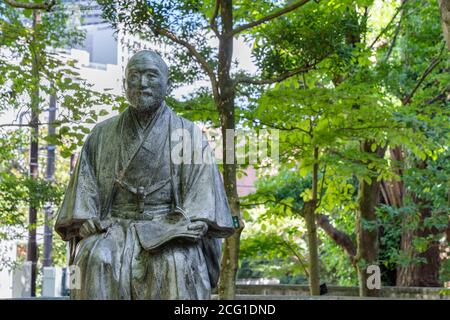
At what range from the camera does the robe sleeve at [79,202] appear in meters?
4.61

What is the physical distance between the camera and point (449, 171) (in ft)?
36.1

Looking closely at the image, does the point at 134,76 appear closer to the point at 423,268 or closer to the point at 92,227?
the point at 92,227

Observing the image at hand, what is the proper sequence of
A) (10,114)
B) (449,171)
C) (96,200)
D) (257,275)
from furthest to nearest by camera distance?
1. (257,275)
2. (10,114)
3. (449,171)
4. (96,200)

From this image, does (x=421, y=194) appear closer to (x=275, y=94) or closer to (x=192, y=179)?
(x=275, y=94)

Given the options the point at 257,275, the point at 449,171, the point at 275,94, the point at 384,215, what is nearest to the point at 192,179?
the point at 275,94

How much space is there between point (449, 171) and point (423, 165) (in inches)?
88.1

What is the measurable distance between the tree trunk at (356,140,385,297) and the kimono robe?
646 cm

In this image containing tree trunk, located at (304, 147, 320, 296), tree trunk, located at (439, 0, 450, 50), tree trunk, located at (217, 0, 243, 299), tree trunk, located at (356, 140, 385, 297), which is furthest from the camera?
tree trunk, located at (356, 140, 385, 297)

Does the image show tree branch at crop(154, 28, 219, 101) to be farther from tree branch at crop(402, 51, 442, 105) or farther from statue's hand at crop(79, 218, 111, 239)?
tree branch at crop(402, 51, 442, 105)

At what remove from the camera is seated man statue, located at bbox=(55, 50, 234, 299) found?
4.41 metres

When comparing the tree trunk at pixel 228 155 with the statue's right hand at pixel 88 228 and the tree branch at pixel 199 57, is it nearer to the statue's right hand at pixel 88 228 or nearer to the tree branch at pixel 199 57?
the tree branch at pixel 199 57

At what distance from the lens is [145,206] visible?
15.3 ft

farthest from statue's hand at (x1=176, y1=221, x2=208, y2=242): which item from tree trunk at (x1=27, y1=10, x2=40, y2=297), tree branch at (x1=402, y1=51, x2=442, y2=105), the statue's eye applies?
tree branch at (x1=402, y1=51, x2=442, y2=105)

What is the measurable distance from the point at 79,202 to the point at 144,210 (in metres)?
0.39
